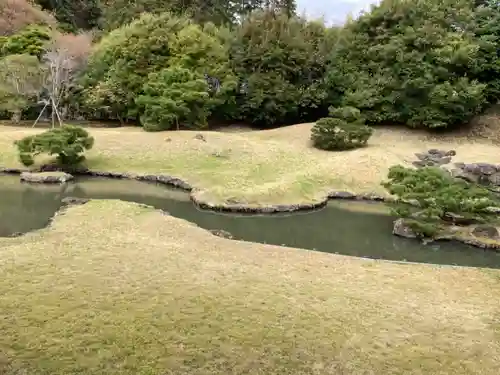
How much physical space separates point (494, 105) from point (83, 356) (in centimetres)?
3323

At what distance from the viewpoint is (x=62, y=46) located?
3722 cm

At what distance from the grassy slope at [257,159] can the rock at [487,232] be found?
6.22 m

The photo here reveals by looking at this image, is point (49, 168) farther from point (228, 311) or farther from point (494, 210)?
point (494, 210)

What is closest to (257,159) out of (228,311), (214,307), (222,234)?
(222,234)

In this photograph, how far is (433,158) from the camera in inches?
1074

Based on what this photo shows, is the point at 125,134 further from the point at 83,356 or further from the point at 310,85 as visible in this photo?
the point at 83,356

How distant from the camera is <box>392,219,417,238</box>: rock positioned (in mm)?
17078

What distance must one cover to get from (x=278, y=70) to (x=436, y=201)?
19.3 meters

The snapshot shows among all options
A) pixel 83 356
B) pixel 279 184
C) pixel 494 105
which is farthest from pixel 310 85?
pixel 83 356

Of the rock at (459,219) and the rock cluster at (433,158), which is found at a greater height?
the rock cluster at (433,158)

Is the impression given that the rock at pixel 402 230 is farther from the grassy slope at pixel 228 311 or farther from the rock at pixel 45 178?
the rock at pixel 45 178

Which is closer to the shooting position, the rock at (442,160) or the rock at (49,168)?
the rock at (49,168)

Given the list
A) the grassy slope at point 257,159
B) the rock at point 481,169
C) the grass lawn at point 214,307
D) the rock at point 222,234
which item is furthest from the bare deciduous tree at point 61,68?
the rock at point 481,169

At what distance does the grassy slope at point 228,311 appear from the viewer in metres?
7.30
